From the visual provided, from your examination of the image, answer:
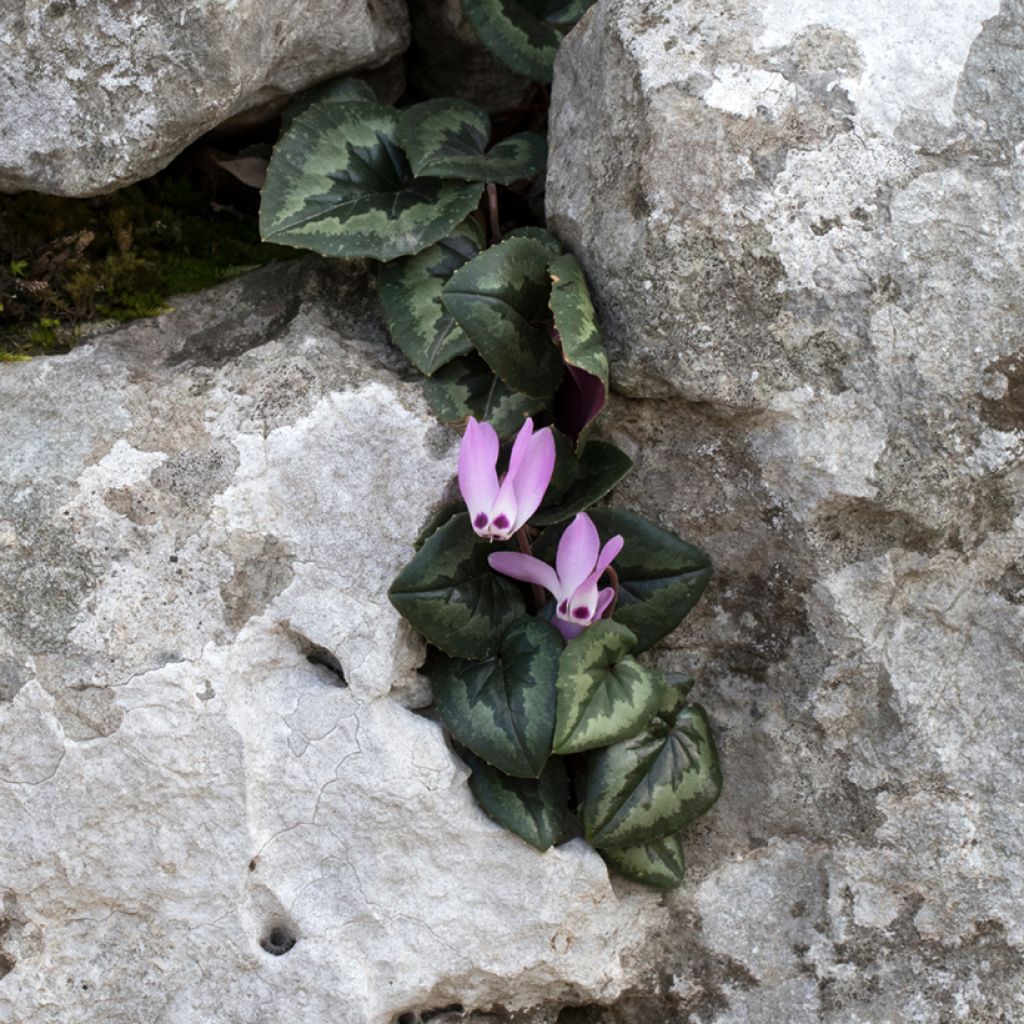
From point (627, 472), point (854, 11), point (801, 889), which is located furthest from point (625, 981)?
point (854, 11)

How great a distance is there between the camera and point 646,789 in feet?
5.47

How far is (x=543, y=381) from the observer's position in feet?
5.71

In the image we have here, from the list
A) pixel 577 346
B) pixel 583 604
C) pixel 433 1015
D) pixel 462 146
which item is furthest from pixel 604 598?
pixel 462 146

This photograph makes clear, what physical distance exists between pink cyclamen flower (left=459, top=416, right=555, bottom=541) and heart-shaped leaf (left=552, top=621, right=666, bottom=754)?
0.19m

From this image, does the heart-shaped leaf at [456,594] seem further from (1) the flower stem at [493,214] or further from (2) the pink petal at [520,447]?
(1) the flower stem at [493,214]

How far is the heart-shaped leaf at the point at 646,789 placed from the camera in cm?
166

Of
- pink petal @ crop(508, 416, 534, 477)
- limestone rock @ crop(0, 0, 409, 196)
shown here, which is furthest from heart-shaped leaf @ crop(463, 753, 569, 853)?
limestone rock @ crop(0, 0, 409, 196)

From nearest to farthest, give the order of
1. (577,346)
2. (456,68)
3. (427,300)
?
(577,346) < (427,300) < (456,68)

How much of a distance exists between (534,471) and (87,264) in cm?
76

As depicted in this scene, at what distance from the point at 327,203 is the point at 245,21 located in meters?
0.27

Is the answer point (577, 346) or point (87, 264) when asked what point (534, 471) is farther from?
point (87, 264)

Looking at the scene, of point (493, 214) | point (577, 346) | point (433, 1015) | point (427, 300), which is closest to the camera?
point (577, 346)

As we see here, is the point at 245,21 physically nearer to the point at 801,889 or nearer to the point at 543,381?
the point at 543,381

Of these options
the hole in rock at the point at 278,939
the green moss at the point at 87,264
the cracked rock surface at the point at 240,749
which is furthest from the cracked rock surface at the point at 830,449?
the green moss at the point at 87,264
